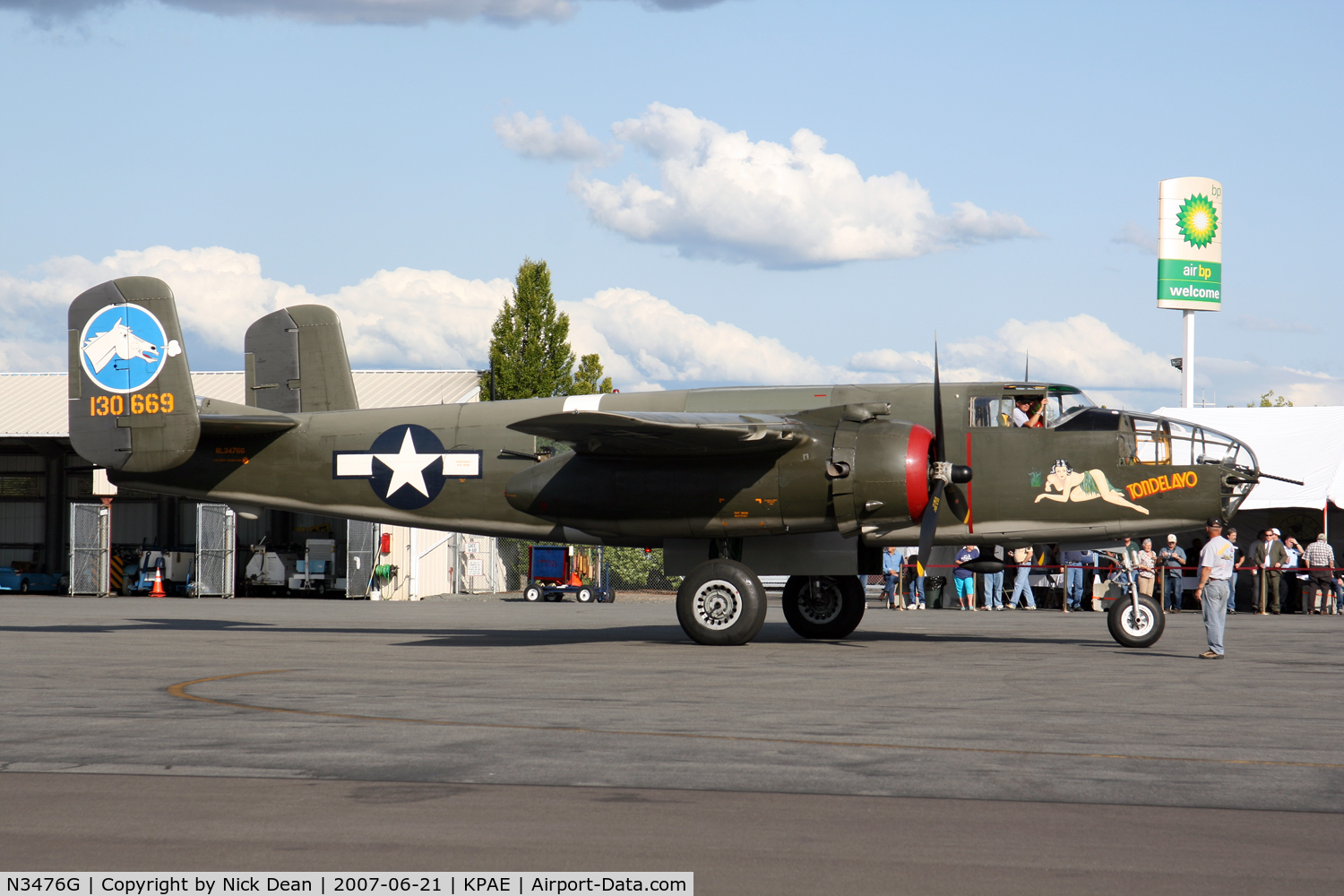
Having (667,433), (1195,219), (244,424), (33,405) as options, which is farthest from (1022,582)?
(33,405)

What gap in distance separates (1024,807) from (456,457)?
1375 centimetres

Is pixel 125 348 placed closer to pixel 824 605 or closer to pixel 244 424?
pixel 244 424

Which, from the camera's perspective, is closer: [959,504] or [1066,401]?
[959,504]

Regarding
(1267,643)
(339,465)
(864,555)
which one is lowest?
(1267,643)

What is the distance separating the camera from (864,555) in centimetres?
1764

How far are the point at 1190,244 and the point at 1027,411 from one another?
4043cm

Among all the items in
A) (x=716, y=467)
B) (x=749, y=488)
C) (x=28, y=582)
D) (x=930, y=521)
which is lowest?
(x=28, y=582)

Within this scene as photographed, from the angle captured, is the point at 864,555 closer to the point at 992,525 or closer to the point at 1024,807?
the point at 992,525

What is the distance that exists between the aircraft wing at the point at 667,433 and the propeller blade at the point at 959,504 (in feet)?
8.19

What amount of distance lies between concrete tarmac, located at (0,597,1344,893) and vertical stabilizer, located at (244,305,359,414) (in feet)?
24.6

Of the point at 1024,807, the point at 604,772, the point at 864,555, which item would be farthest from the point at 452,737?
the point at 864,555

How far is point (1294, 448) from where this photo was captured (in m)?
31.9

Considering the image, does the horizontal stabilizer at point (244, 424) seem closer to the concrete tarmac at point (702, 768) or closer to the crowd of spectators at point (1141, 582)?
the concrete tarmac at point (702, 768)

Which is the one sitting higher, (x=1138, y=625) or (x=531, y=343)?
(x=531, y=343)
